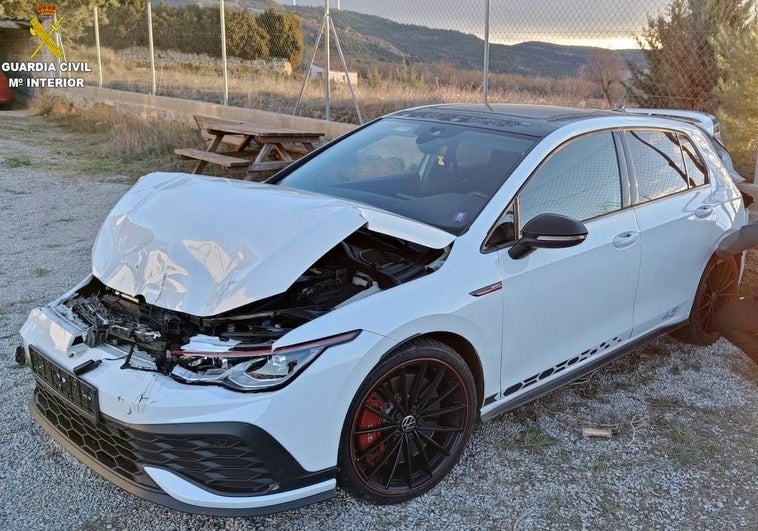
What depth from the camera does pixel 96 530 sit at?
270cm

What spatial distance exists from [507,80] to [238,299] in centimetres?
630

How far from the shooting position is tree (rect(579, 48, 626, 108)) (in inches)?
279

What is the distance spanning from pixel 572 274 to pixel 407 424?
116 cm

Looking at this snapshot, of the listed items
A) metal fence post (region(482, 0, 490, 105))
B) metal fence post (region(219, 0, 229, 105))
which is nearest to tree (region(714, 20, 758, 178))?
metal fence post (region(482, 0, 490, 105))

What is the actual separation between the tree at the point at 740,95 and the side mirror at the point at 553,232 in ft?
14.9

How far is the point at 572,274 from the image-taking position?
10.8 feet

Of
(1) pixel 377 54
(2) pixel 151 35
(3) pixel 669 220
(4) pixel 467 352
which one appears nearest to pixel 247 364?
(4) pixel 467 352

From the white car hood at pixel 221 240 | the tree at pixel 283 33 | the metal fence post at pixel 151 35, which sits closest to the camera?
the white car hood at pixel 221 240

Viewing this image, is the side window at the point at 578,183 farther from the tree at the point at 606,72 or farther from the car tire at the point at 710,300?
the tree at the point at 606,72

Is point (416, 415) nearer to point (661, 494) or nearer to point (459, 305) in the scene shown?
point (459, 305)

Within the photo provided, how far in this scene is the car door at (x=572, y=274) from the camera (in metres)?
3.12

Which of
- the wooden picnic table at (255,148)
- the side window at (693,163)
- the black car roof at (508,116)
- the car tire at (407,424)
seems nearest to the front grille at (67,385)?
the car tire at (407,424)

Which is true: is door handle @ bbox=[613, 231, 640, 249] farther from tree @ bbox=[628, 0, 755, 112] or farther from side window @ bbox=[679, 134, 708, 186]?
tree @ bbox=[628, 0, 755, 112]

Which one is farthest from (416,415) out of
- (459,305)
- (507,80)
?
(507,80)
